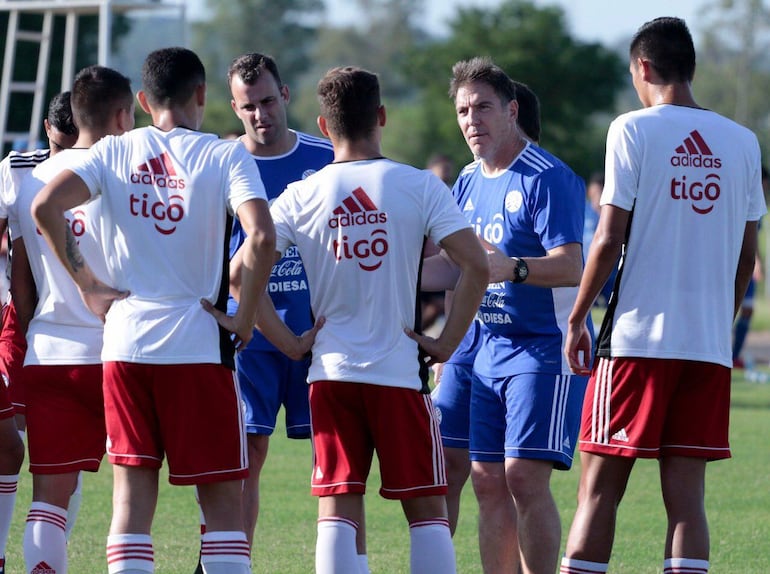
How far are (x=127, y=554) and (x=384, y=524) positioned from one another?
3431 mm

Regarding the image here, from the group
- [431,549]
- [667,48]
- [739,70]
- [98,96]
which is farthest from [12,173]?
[739,70]

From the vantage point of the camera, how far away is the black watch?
18.1 feet

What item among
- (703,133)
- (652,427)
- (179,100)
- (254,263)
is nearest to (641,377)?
(652,427)

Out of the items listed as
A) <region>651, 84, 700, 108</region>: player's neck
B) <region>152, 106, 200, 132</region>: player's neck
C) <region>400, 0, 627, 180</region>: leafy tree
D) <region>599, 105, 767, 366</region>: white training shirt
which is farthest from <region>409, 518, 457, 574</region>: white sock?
<region>400, 0, 627, 180</region>: leafy tree

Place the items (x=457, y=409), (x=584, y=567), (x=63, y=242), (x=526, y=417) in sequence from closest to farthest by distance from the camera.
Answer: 1. (x=63, y=242)
2. (x=584, y=567)
3. (x=526, y=417)
4. (x=457, y=409)

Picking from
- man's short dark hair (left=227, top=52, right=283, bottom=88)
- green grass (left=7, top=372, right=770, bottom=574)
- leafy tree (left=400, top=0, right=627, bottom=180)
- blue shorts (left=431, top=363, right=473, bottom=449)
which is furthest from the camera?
leafy tree (left=400, top=0, right=627, bottom=180)

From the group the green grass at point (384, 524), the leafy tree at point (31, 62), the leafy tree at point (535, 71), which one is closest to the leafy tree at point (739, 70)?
the leafy tree at point (535, 71)

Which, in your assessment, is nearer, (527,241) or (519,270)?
(519,270)

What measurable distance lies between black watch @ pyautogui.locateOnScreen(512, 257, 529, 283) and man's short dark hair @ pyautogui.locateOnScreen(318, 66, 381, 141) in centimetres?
92

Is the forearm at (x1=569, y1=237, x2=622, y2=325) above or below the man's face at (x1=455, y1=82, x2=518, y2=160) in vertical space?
below

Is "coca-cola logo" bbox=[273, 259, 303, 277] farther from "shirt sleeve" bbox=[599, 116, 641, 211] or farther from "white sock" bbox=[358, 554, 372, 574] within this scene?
"shirt sleeve" bbox=[599, 116, 641, 211]

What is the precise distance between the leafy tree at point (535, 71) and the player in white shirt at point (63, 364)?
61.4 metres

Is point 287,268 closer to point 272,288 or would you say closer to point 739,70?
point 272,288

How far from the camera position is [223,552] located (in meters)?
4.93
